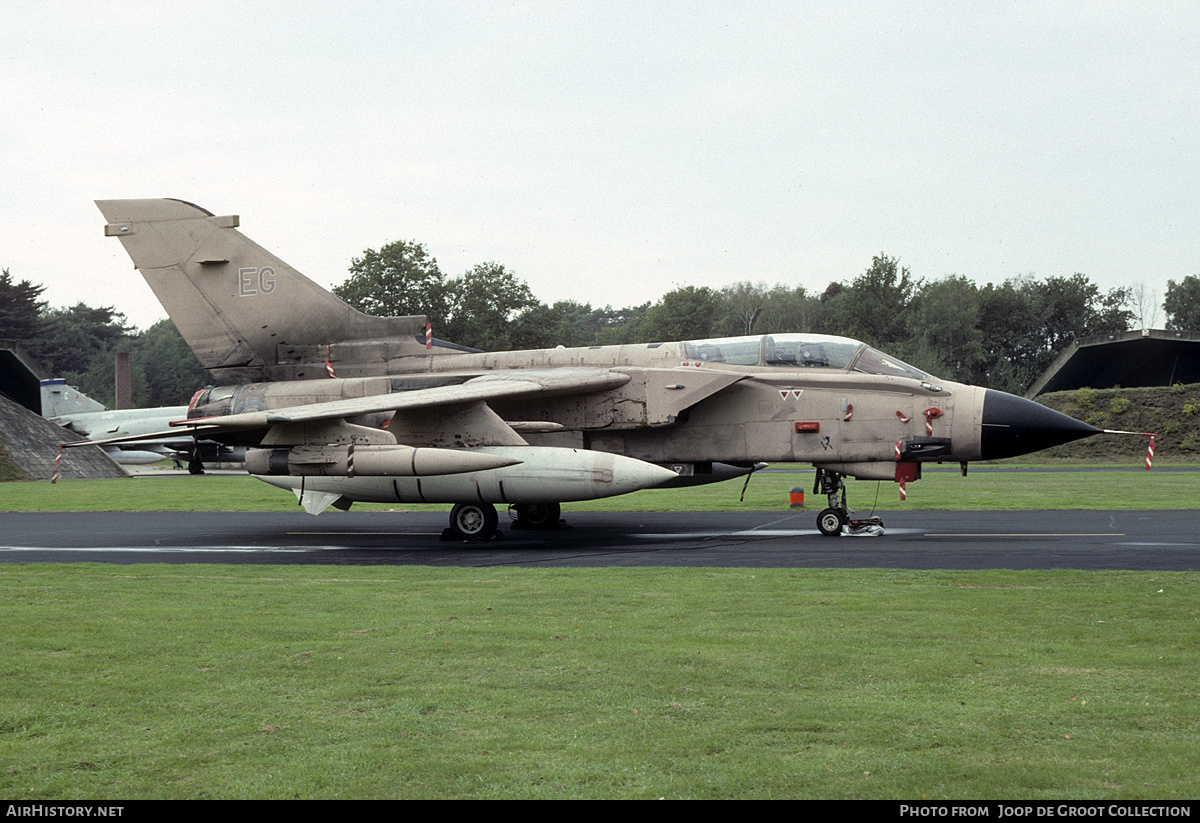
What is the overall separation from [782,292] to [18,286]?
2980 inches

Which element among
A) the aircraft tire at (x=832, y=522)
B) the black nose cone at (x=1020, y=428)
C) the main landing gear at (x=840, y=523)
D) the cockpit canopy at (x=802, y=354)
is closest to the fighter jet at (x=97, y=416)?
the cockpit canopy at (x=802, y=354)

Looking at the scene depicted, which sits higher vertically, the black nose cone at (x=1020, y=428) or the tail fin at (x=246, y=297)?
the tail fin at (x=246, y=297)

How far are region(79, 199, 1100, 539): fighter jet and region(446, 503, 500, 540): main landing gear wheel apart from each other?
0.10 feet

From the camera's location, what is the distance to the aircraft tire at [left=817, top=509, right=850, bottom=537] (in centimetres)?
1645

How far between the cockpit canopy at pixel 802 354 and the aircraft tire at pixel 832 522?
2495 millimetres

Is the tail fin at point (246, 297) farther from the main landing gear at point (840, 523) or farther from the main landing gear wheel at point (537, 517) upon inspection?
the main landing gear at point (840, 523)

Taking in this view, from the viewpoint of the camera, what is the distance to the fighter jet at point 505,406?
1603cm

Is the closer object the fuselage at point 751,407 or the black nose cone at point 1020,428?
the black nose cone at point 1020,428

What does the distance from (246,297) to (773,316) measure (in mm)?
82268

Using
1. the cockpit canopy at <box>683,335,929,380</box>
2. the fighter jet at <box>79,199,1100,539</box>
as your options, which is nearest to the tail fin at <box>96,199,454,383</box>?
the fighter jet at <box>79,199,1100,539</box>

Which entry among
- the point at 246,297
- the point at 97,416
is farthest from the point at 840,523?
the point at 97,416

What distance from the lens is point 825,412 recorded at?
54.4 feet

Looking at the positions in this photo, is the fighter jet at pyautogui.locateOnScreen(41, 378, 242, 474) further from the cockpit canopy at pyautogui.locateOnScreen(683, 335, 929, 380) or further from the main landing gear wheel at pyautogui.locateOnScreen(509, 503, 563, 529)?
the cockpit canopy at pyautogui.locateOnScreen(683, 335, 929, 380)

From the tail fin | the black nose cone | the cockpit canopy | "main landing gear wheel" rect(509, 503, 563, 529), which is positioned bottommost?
"main landing gear wheel" rect(509, 503, 563, 529)
